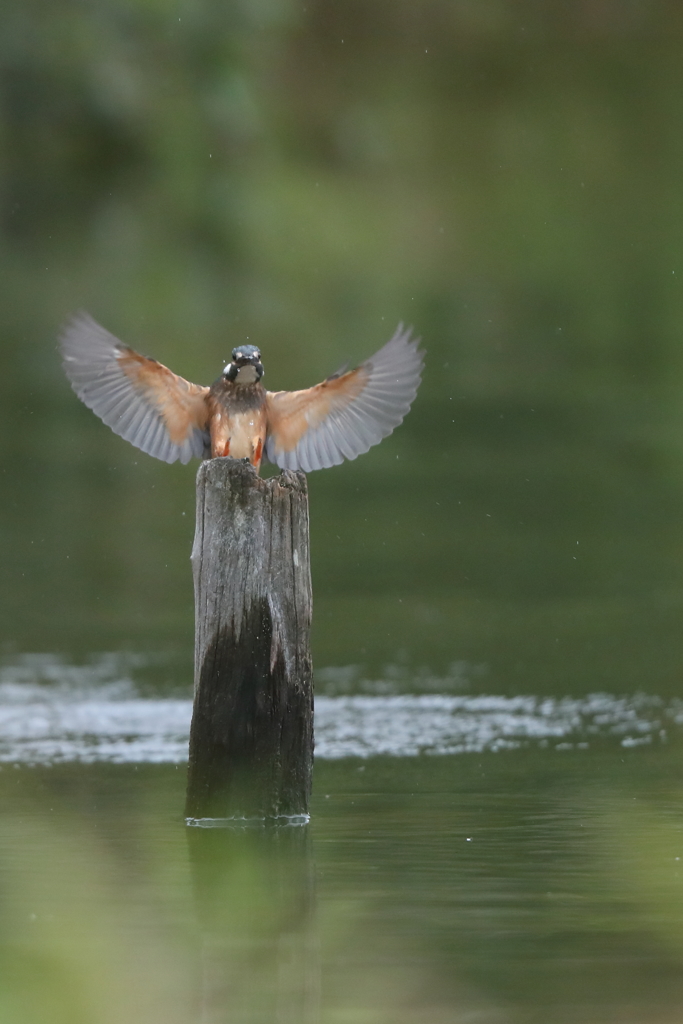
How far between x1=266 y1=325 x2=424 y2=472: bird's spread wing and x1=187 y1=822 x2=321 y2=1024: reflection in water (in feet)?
4.94

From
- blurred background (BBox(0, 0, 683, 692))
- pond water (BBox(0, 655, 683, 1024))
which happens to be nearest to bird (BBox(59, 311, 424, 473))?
pond water (BBox(0, 655, 683, 1024))

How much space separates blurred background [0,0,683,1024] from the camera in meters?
5.37

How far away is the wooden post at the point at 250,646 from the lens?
6.53 m

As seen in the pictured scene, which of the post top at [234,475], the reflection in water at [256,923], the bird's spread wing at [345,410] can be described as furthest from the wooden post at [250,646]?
the bird's spread wing at [345,410]

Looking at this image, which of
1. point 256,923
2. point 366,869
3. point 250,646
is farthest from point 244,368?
point 256,923

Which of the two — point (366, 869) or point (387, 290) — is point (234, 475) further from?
point (387, 290)

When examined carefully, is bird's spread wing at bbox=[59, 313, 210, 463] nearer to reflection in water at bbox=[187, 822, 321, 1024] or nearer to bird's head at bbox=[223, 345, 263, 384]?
bird's head at bbox=[223, 345, 263, 384]

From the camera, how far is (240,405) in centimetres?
713

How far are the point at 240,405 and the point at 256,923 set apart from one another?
220 centimetres

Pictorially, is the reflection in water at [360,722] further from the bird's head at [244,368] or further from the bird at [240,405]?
the bird's head at [244,368]

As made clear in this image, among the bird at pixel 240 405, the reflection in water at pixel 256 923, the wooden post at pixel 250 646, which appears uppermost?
the bird at pixel 240 405

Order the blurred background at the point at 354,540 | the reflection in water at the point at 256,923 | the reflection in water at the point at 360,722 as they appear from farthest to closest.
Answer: the reflection in water at the point at 360,722
the blurred background at the point at 354,540
the reflection in water at the point at 256,923

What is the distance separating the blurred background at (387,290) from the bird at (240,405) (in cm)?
241

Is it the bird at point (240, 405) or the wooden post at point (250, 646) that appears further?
the bird at point (240, 405)
